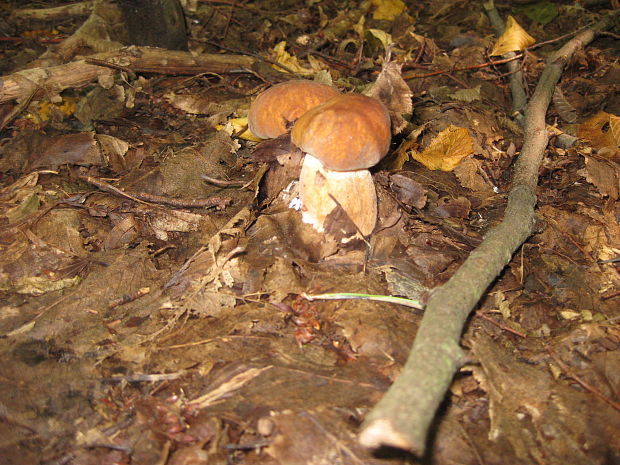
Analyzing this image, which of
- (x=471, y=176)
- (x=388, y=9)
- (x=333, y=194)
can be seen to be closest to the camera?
(x=333, y=194)

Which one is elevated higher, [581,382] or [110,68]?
[110,68]

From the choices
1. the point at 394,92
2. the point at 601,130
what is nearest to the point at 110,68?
the point at 394,92

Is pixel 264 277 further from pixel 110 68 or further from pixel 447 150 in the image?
pixel 110 68

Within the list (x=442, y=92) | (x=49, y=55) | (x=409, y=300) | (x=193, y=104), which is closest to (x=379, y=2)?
(x=442, y=92)

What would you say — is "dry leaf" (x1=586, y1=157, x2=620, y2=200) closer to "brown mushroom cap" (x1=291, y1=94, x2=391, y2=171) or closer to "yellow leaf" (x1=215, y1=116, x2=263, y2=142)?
"brown mushroom cap" (x1=291, y1=94, x2=391, y2=171)

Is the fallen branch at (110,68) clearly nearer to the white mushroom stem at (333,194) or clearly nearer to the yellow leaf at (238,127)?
the yellow leaf at (238,127)

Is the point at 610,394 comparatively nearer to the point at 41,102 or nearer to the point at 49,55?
the point at 41,102

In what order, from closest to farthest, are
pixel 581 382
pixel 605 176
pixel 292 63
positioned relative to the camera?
1. pixel 581 382
2. pixel 605 176
3. pixel 292 63

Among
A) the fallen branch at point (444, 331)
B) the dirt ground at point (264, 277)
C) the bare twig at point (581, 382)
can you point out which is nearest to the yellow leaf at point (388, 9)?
the dirt ground at point (264, 277)

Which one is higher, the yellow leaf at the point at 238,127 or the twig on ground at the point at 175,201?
the yellow leaf at the point at 238,127
